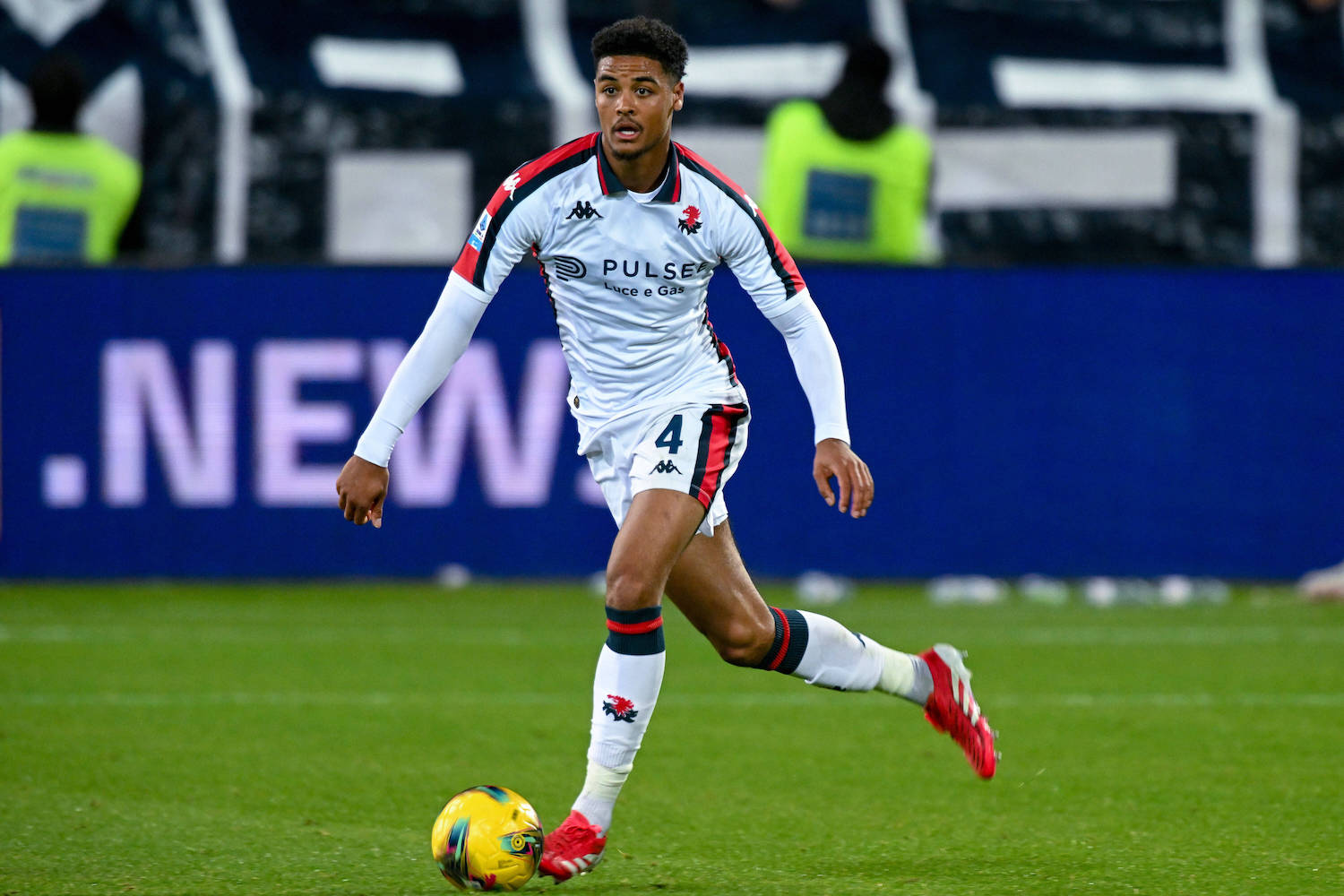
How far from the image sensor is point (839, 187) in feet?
35.3

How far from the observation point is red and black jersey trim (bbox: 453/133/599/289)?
4.75m

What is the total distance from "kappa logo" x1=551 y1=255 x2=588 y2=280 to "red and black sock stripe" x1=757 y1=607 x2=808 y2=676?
0.98m

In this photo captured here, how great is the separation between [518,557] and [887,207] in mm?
2777

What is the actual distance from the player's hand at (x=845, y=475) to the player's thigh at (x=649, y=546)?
32 cm

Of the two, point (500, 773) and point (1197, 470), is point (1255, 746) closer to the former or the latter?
point (500, 773)

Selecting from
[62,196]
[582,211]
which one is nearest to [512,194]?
[582,211]

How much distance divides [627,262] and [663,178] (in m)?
0.22

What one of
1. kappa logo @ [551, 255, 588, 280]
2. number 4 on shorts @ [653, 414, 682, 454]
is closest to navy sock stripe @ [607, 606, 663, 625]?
number 4 on shorts @ [653, 414, 682, 454]

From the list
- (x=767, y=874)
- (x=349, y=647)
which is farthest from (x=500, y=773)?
(x=349, y=647)

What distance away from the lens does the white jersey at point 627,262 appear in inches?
189

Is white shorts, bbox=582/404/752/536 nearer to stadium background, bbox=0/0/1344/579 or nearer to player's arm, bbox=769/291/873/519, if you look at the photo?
player's arm, bbox=769/291/873/519

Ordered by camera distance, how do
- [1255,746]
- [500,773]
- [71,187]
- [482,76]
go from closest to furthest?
[500,773] → [1255,746] → [71,187] → [482,76]

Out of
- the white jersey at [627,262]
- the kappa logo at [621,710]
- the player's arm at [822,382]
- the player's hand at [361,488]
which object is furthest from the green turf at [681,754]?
the white jersey at [627,262]

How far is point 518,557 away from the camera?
10.5 metres
